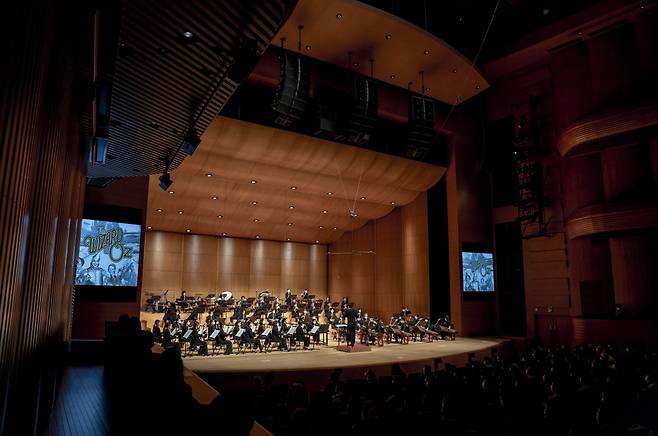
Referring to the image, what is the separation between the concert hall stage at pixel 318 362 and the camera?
30.0ft

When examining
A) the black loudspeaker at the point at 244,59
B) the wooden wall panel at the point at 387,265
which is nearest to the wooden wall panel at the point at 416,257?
the wooden wall panel at the point at 387,265

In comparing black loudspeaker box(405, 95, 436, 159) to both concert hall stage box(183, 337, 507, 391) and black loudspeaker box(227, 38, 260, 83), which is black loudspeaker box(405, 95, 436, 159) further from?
black loudspeaker box(227, 38, 260, 83)

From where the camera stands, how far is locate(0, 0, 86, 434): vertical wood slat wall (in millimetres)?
2814

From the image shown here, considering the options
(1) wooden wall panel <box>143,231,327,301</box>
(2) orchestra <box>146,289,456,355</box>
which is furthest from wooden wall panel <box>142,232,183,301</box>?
(2) orchestra <box>146,289,456,355</box>

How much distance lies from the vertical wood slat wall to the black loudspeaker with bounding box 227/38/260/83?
185cm

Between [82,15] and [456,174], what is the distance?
1527 cm

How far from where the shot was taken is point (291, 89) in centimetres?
1045

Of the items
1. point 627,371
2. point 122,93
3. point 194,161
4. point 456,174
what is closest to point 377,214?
point 456,174

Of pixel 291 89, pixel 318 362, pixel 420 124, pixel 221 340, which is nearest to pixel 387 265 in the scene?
pixel 420 124

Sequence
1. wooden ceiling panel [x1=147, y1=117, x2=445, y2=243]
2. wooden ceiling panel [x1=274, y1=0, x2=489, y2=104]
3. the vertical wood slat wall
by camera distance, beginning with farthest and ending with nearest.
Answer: wooden ceiling panel [x1=147, y1=117, x2=445, y2=243]
wooden ceiling panel [x1=274, y1=0, x2=489, y2=104]
the vertical wood slat wall

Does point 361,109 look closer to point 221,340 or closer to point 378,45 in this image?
point 378,45

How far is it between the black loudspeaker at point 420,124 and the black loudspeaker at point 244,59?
813 centimetres

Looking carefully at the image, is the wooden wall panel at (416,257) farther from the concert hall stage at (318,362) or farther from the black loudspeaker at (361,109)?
the black loudspeaker at (361,109)

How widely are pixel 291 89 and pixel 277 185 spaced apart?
7393 mm
